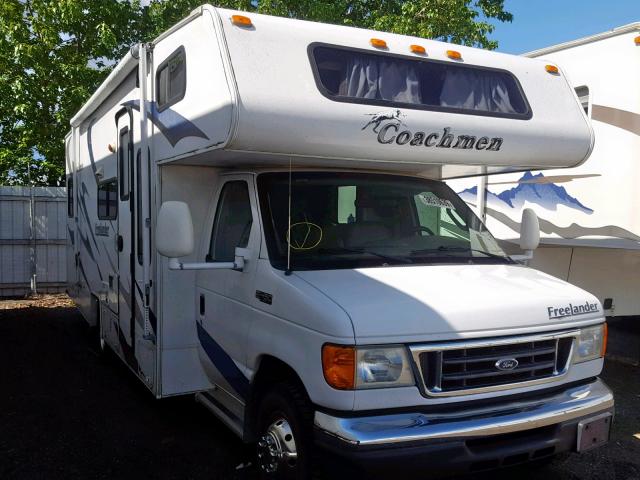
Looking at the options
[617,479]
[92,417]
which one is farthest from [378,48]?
[92,417]

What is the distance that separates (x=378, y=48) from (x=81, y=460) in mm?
3548

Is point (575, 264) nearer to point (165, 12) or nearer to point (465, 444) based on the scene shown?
point (465, 444)

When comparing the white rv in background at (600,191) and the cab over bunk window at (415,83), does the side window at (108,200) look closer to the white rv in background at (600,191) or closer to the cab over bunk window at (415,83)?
the cab over bunk window at (415,83)

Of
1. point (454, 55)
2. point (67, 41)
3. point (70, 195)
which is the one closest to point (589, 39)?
point (454, 55)

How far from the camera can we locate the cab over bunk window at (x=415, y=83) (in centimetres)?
368

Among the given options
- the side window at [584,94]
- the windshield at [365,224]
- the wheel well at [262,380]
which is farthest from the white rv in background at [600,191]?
the wheel well at [262,380]

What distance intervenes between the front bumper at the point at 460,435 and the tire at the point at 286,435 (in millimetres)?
176

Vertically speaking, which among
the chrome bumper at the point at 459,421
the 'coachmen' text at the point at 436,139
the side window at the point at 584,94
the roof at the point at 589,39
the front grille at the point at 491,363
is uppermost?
the roof at the point at 589,39

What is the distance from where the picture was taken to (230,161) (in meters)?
4.19

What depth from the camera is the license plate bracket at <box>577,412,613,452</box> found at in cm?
327

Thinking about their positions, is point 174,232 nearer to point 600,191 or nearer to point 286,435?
point 286,435

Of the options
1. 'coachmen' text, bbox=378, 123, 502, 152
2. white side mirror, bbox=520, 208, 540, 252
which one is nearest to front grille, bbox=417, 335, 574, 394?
white side mirror, bbox=520, 208, 540, 252

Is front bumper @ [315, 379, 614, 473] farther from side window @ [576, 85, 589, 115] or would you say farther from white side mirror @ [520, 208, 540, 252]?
side window @ [576, 85, 589, 115]

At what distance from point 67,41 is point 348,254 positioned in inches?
419
